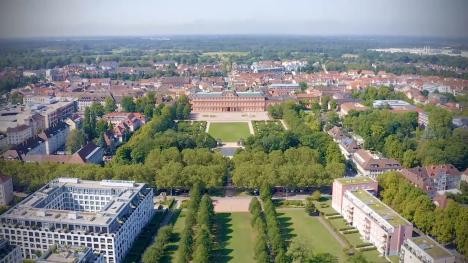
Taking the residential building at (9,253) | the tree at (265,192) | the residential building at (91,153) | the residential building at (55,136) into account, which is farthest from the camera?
the residential building at (55,136)

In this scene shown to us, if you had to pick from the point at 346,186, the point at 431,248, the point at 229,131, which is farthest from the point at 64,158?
the point at 431,248

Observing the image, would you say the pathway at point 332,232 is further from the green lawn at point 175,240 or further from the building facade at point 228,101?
the building facade at point 228,101

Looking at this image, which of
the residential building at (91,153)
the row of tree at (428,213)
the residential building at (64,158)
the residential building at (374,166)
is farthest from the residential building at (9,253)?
the residential building at (374,166)

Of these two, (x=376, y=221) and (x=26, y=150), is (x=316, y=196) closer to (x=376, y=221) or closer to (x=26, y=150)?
(x=376, y=221)

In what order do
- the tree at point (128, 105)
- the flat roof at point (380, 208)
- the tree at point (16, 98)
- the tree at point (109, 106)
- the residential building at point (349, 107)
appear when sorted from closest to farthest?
the flat roof at point (380, 208) → the tree at point (16, 98) → the residential building at point (349, 107) → the tree at point (128, 105) → the tree at point (109, 106)

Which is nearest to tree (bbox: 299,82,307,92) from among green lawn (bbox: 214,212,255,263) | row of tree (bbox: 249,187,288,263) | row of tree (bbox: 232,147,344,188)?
row of tree (bbox: 232,147,344,188)

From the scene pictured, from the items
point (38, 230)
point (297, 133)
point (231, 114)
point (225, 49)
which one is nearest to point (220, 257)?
point (38, 230)

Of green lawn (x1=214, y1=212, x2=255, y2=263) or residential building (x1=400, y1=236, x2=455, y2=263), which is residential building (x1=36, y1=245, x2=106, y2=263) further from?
residential building (x1=400, y1=236, x2=455, y2=263)
